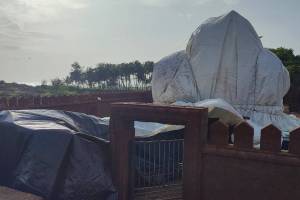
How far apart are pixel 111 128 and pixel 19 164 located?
5.68 feet

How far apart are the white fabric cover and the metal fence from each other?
4793 millimetres

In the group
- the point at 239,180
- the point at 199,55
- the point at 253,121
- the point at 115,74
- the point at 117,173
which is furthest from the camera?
the point at 115,74

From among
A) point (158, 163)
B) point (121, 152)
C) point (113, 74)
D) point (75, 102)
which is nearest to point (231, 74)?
point (158, 163)

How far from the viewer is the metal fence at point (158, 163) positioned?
7.03 metres

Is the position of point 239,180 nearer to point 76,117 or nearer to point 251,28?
point 76,117

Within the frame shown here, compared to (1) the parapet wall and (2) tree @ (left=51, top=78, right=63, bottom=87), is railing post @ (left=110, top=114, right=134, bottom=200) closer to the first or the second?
(1) the parapet wall

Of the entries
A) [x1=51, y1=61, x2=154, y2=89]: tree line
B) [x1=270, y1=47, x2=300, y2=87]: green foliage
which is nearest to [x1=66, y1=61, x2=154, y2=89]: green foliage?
[x1=51, y1=61, x2=154, y2=89]: tree line

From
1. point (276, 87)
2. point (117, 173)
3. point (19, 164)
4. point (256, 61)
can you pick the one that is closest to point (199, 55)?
point (256, 61)

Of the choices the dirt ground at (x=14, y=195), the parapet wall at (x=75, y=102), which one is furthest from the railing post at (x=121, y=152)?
the parapet wall at (x=75, y=102)

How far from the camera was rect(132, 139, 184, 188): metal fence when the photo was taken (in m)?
7.03

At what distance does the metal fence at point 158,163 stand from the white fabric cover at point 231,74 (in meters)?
4.79

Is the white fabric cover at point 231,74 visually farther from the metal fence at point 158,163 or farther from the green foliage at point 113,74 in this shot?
the green foliage at point 113,74

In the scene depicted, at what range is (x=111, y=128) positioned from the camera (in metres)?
6.11

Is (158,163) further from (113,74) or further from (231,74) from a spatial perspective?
(113,74)
